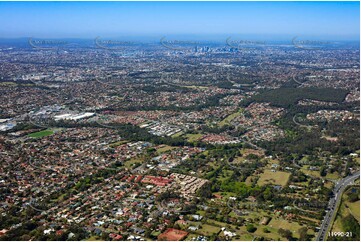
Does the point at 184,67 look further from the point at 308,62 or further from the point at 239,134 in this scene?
the point at 239,134

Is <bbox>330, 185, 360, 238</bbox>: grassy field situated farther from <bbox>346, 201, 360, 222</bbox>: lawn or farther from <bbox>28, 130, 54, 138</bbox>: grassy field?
<bbox>28, 130, 54, 138</bbox>: grassy field

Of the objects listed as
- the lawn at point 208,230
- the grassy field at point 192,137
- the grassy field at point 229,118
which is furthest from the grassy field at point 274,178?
the grassy field at point 229,118

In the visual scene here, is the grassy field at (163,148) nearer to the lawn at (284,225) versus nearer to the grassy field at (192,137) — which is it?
the grassy field at (192,137)

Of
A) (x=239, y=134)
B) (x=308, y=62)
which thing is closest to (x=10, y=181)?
(x=239, y=134)

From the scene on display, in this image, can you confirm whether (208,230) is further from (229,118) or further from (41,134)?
(229,118)

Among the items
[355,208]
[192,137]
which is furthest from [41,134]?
[355,208]

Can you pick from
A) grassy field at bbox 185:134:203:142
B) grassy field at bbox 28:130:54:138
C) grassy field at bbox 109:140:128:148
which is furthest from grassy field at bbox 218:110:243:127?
grassy field at bbox 28:130:54:138
